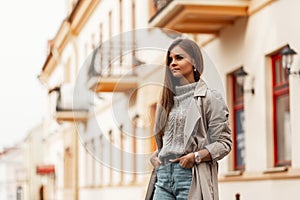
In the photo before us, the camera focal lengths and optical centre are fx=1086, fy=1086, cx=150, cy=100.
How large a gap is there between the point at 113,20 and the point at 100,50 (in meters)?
5.58

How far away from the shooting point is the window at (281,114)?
14.9 meters

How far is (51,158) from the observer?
180ft

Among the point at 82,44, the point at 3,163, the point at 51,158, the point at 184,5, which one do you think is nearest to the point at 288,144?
the point at 184,5

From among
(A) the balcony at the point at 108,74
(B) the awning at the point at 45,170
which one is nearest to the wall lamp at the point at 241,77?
(A) the balcony at the point at 108,74

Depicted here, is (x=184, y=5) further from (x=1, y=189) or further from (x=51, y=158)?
(x=1, y=189)

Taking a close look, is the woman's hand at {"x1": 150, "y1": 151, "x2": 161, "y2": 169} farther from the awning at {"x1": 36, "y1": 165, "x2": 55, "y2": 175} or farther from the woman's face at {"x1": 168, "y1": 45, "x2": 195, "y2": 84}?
the awning at {"x1": 36, "y1": 165, "x2": 55, "y2": 175}

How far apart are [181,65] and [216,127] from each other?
457 millimetres

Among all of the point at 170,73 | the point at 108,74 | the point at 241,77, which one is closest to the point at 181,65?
the point at 170,73

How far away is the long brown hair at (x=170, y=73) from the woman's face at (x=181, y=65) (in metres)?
0.02

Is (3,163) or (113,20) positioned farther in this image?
(3,163)

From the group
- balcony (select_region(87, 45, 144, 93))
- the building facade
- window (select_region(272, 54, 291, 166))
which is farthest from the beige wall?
balcony (select_region(87, 45, 144, 93))

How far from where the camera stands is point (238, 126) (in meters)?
17.6

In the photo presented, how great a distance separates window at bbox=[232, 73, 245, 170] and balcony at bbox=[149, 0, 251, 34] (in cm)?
98

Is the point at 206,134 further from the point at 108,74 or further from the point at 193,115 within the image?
the point at 108,74
